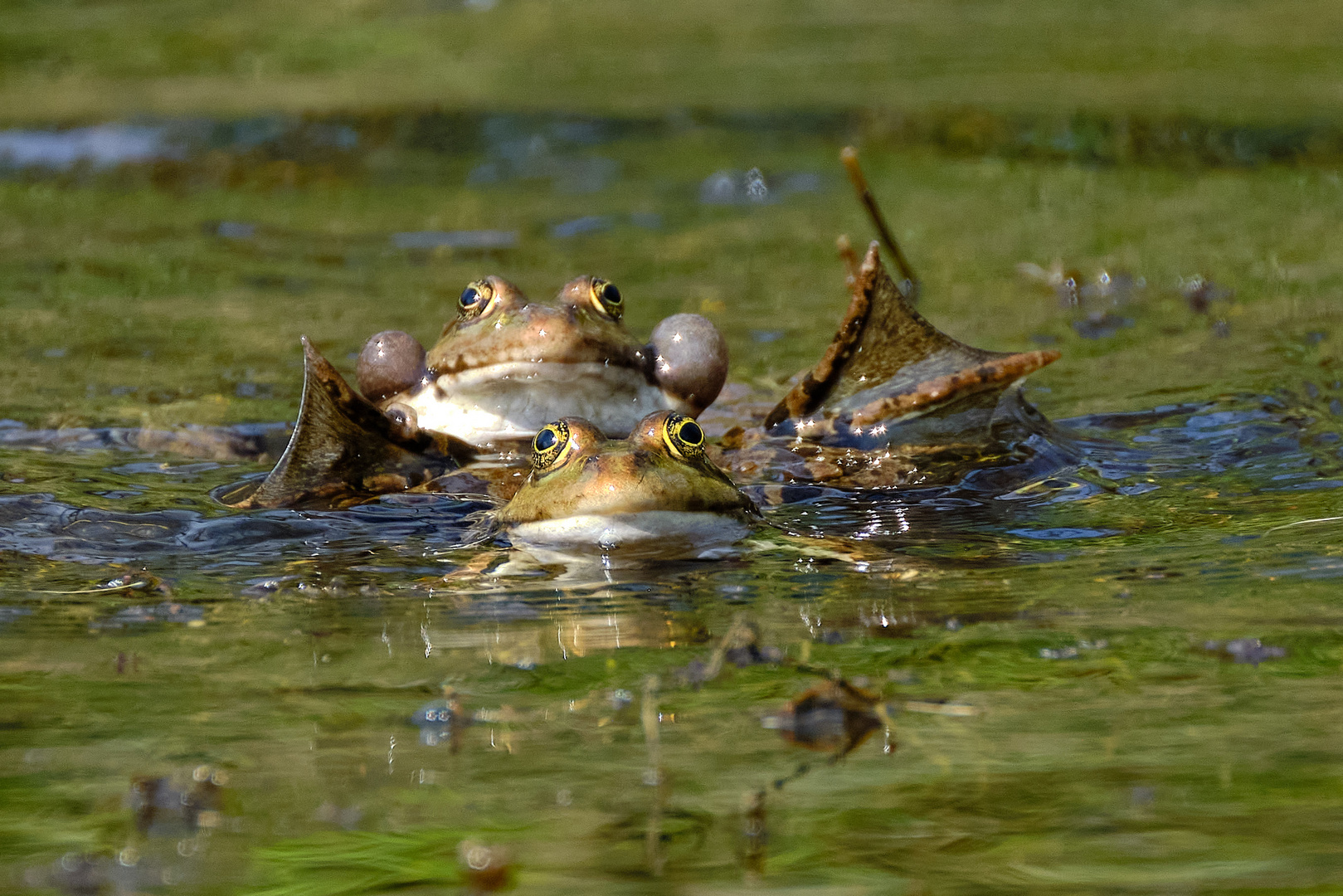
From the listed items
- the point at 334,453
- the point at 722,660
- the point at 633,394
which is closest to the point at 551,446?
the point at 334,453

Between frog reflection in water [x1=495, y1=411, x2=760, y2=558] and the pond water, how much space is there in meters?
0.11

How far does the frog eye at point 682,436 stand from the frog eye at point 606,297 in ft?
3.38

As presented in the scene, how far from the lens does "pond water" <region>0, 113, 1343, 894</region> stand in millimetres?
2549

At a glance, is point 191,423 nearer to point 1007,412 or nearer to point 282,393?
point 282,393

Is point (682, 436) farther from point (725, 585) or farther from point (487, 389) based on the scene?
point (487, 389)

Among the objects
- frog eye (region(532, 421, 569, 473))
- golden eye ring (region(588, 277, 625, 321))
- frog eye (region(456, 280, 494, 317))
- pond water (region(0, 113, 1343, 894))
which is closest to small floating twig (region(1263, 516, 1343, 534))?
pond water (region(0, 113, 1343, 894))

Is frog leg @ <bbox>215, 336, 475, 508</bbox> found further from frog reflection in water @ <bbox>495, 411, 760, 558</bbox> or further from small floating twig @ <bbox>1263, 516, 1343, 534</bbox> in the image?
small floating twig @ <bbox>1263, 516, 1343, 534</bbox>

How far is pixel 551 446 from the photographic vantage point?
4281 millimetres

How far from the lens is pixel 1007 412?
521 cm

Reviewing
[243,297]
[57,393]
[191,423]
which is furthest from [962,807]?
[243,297]

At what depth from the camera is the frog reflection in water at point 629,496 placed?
157 inches

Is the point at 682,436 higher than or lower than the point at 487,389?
lower

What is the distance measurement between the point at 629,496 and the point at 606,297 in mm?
1351

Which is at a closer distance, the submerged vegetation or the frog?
the submerged vegetation
